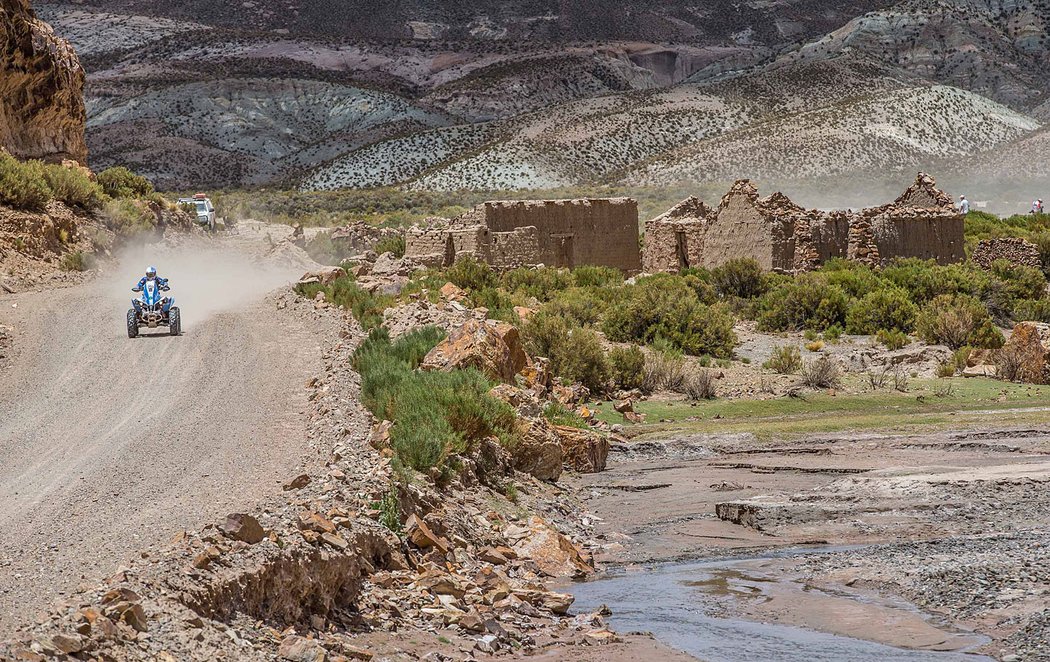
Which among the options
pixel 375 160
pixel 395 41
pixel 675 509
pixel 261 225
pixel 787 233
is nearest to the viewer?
pixel 675 509

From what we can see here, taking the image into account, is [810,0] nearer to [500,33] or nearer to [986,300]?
[500,33]

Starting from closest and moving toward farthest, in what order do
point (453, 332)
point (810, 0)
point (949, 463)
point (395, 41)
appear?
point (949, 463), point (453, 332), point (395, 41), point (810, 0)

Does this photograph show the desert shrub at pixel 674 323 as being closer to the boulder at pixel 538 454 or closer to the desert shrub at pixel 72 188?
the boulder at pixel 538 454

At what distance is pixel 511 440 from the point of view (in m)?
17.2

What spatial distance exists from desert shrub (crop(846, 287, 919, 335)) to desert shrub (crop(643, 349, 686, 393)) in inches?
225

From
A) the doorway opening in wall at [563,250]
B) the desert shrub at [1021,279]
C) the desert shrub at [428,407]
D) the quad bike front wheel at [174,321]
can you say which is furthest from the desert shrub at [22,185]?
the desert shrub at [1021,279]

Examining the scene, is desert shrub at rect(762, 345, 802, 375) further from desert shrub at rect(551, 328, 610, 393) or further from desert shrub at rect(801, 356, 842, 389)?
desert shrub at rect(551, 328, 610, 393)

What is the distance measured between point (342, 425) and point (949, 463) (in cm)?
743

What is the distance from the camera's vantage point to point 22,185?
103 feet

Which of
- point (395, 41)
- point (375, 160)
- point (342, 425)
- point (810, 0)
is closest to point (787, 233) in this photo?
point (342, 425)

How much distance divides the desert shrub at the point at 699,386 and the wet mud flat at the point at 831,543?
151 inches

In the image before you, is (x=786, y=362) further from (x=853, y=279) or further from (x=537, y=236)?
(x=537, y=236)

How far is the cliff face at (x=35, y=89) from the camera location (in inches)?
1415

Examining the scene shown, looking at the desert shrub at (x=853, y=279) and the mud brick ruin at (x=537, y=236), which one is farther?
the mud brick ruin at (x=537, y=236)
